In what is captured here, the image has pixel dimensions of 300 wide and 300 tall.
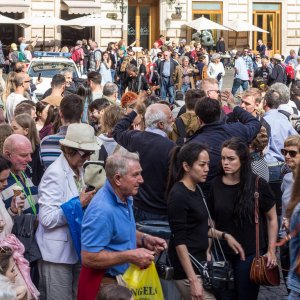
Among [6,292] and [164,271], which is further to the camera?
[164,271]

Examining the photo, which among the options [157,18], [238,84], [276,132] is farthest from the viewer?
[157,18]

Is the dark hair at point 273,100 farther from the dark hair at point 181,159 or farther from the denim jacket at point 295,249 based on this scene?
the denim jacket at point 295,249

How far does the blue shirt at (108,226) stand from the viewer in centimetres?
604

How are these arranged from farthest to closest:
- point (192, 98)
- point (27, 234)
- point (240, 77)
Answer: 1. point (240, 77)
2. point (192, 98)
3. point (27, 234)

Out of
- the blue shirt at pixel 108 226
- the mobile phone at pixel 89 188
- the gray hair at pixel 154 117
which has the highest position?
the gray hair at pixel 154 117

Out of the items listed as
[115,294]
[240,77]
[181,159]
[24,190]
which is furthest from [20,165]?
[240,77]

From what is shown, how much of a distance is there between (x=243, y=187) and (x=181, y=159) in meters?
0.53

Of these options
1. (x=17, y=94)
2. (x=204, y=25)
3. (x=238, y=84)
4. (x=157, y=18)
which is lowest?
(x=17, y=94)

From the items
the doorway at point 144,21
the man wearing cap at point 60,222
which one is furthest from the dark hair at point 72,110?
the doorway at point 144,21

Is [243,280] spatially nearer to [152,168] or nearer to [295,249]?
[152,168]

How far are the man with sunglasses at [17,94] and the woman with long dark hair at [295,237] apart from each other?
26.9 ft

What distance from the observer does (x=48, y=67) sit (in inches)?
855

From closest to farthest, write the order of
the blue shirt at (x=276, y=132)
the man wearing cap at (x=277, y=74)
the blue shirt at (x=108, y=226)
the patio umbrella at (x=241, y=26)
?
1. the blue shirt at (x=108, y=226)
2. the blue shirt at (x=276, y=132)
3. the man wearing cap at (x=277, y=74)
4. the patio umbrella at (x=241, y=26)

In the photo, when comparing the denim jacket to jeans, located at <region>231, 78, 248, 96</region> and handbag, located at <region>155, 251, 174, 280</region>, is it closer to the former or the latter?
handbag, located at <region>155, 251, 174, 280</region>
